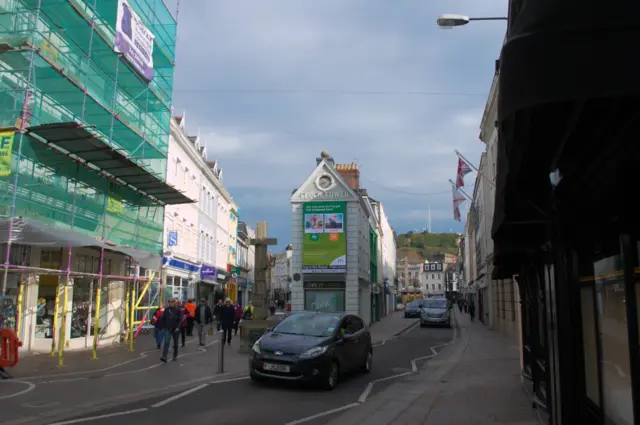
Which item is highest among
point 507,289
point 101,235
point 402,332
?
point 101,235

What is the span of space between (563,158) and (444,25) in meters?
8.39

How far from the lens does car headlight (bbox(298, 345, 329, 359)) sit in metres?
10.7

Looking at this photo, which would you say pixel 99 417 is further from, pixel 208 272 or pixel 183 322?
pixel 208 272

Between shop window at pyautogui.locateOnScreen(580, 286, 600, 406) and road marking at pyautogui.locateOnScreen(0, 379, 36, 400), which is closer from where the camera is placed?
shop window at pyautogui.locateOnScreen(580, 286, 600, 406)

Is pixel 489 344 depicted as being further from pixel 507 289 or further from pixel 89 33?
pixel 89 33

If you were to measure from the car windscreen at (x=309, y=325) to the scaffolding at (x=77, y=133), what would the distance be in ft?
18.4

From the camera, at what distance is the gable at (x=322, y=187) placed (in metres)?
34.4

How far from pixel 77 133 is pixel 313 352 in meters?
9.28

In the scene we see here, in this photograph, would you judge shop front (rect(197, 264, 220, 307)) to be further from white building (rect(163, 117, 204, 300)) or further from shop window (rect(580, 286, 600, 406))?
shop window (rect(580, 286, 600, 406))

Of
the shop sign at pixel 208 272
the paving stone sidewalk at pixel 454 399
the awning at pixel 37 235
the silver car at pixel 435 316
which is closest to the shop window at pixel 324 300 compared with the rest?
the silver car at pixel 435 316

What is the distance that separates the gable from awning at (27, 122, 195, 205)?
12386mm

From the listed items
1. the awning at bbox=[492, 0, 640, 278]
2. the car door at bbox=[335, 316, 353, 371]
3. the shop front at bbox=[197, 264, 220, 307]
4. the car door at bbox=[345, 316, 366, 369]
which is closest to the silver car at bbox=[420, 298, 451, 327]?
the shop front at bbox=[197, 264, 220, 307]

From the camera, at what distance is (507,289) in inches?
987

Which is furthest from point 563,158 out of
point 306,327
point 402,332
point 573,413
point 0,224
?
point 402,332
